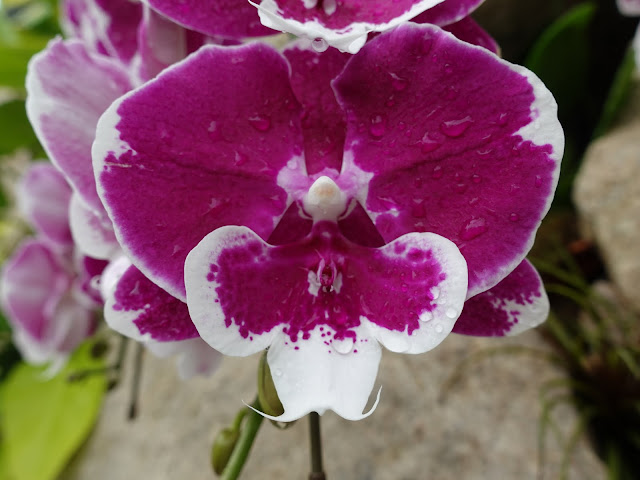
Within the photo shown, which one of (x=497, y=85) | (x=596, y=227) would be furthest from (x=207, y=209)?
(x=596, y=227)

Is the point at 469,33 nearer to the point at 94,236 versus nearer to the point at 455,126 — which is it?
the point at 455,126

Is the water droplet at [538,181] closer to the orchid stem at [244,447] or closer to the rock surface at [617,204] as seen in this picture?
the orchid stem at [244,447]

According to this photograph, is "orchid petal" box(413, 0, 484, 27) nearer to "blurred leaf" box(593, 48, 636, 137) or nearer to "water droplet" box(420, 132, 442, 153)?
"water droplet" box(420, 132, 442, 153)

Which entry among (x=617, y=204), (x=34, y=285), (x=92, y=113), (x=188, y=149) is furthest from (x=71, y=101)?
(x=617, y=204)

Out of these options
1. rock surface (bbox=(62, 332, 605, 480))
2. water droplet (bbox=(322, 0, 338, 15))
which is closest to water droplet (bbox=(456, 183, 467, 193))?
water droplet (bbox=(322, 0, 338, 15))

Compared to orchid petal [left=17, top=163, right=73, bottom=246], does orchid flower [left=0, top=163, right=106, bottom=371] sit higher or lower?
lower

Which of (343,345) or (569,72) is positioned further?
(569,72)
